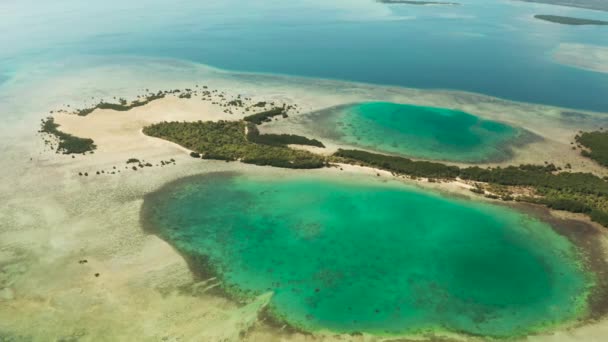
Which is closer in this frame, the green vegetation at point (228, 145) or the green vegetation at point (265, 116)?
the green vegetation at point (228, 145)

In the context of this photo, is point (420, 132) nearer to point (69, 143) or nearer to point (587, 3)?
point (69, 143)

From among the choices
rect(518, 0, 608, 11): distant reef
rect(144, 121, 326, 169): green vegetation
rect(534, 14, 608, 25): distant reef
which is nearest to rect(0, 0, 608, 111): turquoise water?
rect(534, 14, 608, 25): distant reef

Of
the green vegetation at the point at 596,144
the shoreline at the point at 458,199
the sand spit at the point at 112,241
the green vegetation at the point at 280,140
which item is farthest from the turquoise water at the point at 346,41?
the shoreline at the point at 458,199

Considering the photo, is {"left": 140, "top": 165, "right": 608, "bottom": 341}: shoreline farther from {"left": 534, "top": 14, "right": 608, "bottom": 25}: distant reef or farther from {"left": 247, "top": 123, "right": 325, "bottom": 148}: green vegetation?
{"left": 534, "top": 14, "right": 608, "bottom": 25}: distant reef

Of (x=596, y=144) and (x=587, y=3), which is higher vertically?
(x=587, y=3)

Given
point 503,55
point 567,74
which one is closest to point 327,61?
point 503,55

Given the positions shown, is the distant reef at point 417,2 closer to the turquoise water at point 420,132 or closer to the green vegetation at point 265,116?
the turquoise water at point 420,132

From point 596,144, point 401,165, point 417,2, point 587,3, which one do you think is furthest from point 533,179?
point 587,3
